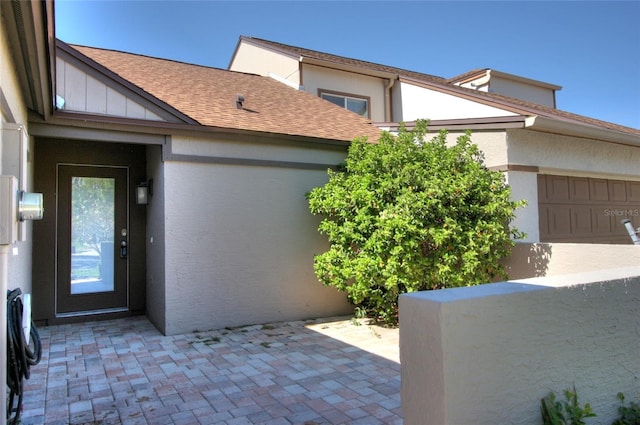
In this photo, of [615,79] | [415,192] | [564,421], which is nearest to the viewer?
[564,421]

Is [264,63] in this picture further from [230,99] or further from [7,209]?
[7,209]

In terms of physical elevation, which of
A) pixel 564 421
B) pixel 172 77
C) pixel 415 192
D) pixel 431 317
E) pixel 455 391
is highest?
pixel 172 77

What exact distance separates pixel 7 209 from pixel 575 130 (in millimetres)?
7915

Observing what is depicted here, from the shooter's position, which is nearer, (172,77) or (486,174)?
(486,174)

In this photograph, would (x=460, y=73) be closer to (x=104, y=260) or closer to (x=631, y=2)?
(x=631, y=2)

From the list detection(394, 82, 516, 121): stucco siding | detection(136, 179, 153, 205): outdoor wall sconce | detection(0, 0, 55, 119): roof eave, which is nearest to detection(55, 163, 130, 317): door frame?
detection(136, 179, 153, 205): outdoor wall sconce

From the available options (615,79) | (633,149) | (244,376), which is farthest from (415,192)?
(615,79)

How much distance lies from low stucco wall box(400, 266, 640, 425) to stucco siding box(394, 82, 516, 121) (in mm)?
6130

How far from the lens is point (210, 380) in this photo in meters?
4.21

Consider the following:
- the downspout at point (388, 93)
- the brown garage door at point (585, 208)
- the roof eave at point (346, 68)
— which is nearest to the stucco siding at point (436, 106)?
the downspout at point (388, 93)

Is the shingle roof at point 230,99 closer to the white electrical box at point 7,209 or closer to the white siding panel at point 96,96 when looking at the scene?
the white siding panel at point 96,96

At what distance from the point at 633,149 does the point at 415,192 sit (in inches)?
250

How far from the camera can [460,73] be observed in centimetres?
1516

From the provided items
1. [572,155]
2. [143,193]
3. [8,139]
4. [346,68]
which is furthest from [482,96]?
[8,139]
